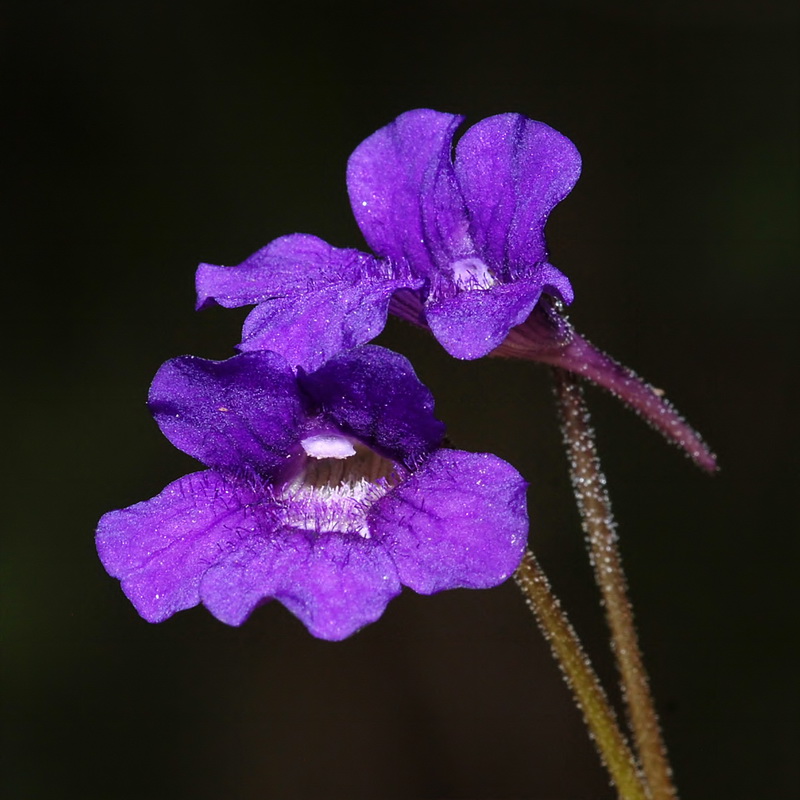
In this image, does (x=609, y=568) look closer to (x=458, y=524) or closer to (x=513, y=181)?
(x=458, y=524)

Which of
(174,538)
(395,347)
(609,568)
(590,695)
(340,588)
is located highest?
(174,538)

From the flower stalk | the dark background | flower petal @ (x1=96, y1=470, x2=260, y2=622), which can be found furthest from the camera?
the dark background

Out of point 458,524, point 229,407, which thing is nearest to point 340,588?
point 458,524

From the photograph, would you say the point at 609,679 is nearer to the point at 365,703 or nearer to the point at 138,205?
the point at 365,703

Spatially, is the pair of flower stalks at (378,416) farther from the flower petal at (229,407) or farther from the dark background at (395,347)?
the dark background at (395,347)

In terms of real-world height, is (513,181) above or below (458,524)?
above

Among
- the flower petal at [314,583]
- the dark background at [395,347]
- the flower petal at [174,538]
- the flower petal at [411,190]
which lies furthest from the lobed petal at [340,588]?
the dark background at [395,347]

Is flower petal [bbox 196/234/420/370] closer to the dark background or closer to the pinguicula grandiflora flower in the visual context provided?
the pinguicula grandiflora flower

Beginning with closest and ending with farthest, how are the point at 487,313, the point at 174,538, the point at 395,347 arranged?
the point at 487,313 < the point at 174,538 < the point at 395,347

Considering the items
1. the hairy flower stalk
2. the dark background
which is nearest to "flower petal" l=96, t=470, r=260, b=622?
the hairy flower stalk
